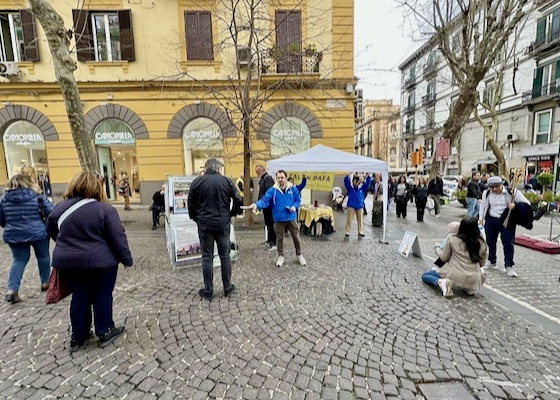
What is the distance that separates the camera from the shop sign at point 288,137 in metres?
13.1

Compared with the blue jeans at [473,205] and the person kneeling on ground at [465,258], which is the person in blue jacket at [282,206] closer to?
the person kneeling on ground at [465,258]

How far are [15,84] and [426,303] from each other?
17.6 metres

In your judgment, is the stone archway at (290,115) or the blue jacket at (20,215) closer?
the blue jacket at (20,215)

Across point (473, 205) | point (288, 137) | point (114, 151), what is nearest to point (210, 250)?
point (473, 205)

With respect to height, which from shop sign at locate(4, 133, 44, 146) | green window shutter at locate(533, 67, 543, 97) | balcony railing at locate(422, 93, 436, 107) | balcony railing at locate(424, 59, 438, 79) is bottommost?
shop sign at locate(4, 133, 44, 146)

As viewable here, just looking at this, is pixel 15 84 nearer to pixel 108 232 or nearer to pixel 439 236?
pixel 108 232

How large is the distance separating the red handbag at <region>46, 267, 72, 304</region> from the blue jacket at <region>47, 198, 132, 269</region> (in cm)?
22

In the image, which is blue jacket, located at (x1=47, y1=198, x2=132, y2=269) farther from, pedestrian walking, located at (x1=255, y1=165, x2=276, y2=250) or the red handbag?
pedestrian walking, located at (x1=255, y1=165, x2=276, y2=250)

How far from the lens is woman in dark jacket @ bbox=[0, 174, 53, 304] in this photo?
349cm

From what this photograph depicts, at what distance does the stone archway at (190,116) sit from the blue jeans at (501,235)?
10.5m

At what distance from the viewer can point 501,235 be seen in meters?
4.93

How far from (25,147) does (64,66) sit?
9534mm

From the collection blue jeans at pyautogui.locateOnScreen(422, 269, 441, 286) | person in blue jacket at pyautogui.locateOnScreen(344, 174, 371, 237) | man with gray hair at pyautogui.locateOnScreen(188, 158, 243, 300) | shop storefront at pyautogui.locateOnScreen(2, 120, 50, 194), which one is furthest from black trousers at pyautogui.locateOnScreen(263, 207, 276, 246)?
shop storefront at pyautogui.locateOnScreen(2, 120, 50, 194)

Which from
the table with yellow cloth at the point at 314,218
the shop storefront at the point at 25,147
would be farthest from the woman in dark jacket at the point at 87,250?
the shop storefront at the point at 25,147
